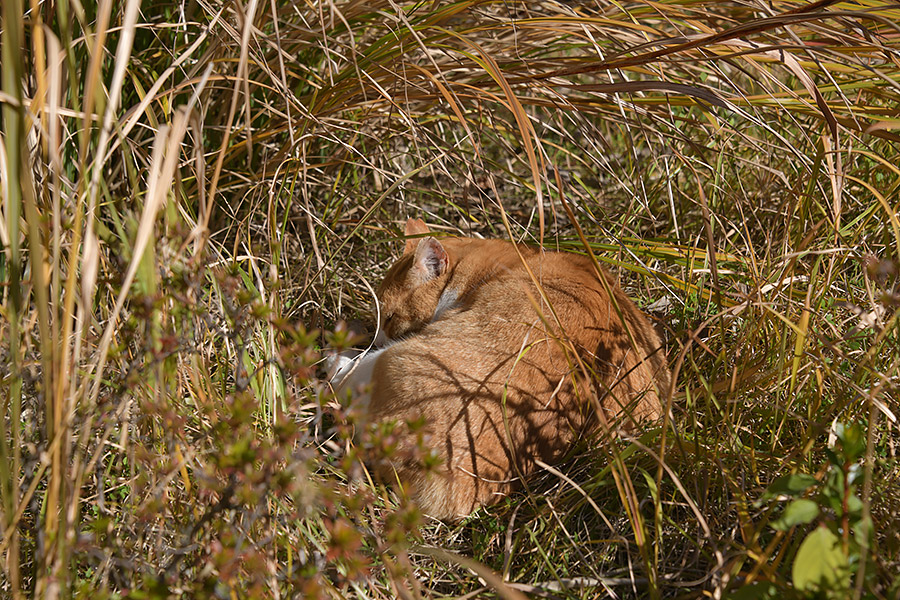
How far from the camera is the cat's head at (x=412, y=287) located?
9.25 ft

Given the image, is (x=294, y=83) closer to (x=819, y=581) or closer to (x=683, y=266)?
(x=683, y=266)

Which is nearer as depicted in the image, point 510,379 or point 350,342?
point 350,342

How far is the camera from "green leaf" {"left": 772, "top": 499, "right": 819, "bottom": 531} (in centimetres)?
130

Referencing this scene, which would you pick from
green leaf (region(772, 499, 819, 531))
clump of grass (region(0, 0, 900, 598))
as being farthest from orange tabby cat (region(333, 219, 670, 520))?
green leaf (region(772, 499, 819, 531))

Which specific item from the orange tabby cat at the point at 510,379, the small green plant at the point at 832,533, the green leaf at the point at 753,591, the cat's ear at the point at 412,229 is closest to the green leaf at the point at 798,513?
the small green plant at the point at 832,533

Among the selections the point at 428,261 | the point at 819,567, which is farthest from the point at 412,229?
the point at 819,567

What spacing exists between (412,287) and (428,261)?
16cm

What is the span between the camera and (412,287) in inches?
115

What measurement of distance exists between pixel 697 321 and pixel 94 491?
2.06 m

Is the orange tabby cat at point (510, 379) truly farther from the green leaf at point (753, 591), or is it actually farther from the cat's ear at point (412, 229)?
the green leaf at point (753, 591)

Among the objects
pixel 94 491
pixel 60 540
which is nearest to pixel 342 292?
pixel 94 491

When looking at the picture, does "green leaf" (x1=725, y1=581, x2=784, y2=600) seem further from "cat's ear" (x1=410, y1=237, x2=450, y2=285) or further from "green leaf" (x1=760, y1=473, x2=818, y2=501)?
"cat's ear" (x1=410, y1=237, x2=450, y2=285)

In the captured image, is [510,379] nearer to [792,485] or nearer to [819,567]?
[792,485]

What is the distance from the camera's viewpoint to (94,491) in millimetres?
1842
